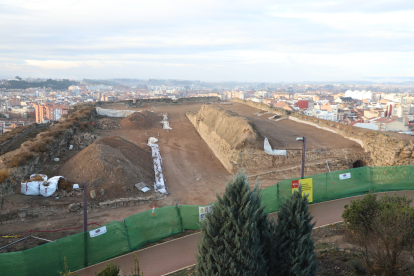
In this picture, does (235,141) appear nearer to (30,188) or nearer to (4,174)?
(30,188)

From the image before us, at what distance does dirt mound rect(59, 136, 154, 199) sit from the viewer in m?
16.0

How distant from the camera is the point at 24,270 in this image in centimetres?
873

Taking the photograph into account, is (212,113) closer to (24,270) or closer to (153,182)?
(153,182)

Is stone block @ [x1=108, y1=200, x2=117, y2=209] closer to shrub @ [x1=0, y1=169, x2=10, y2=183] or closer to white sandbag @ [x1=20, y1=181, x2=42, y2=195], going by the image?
white sandbag @ [x1=20, y1=181, x2=42, y2=195]

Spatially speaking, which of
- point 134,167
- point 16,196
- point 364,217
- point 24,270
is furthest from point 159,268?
point 134,167

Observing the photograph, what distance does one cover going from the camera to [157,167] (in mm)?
21469

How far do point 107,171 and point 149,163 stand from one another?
16.5 ft

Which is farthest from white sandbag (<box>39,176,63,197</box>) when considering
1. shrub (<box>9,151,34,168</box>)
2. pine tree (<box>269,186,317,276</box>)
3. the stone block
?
pine tree (<box>269,186,317,276</box>)

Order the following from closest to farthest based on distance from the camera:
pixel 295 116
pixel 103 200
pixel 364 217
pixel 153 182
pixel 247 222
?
pixel 247 222 < pixel 364 217 < pixel 103 200 < pixel 153 182 < pixel 295 116

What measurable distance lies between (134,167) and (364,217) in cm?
1295

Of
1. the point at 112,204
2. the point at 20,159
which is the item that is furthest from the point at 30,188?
the point at 112,204

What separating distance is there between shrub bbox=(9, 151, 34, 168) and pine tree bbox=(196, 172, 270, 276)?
41.2 ft

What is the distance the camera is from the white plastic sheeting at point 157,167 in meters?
18.0

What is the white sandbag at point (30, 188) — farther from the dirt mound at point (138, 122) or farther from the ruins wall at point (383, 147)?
the ruins wall at point (383, 147)
